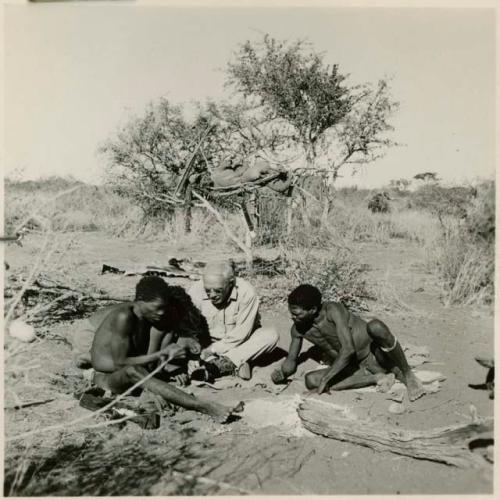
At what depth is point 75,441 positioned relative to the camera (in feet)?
11.2

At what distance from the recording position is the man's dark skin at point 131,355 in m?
3.61

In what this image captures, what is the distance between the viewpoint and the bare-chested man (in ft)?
11.8

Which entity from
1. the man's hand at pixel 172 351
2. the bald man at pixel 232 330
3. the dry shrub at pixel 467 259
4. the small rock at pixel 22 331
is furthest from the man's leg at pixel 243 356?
the dry shrub at pixel 467 259

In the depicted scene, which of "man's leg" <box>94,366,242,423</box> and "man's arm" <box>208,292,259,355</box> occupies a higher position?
"man's arm" <box>208,292,259,355</box>

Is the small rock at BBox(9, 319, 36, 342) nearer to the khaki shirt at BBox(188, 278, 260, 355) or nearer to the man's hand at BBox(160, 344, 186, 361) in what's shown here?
the man's hand at BBox(160, 344, 186, 361)

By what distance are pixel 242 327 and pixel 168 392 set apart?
0.94 m

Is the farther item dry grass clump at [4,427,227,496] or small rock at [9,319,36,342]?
small rock at [9,319,36,342]

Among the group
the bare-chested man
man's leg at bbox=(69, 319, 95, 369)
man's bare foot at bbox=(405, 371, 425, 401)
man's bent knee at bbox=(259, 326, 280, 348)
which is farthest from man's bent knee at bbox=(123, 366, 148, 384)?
man's bare foot at bbox=(405, 371, 425, 401)

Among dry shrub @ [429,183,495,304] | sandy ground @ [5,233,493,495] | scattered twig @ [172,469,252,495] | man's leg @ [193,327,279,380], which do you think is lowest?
scattered twig @ [172,469,252,495]

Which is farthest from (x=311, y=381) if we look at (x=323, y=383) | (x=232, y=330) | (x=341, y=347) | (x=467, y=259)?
(x=467, y=259)

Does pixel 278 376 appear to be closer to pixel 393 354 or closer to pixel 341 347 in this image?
pixel 341 347

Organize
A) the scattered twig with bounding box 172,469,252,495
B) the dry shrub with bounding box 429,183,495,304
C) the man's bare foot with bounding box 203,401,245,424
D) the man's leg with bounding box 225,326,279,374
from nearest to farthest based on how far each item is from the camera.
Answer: the scattered twig with bounding box 172,469,252,495 → the man's bare foot with bounding box 203,401,245,424 → the man's leg with bounding box 225,326,279,374 → the dry shrub with bounding box 429,183,495,304

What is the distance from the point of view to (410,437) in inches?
126

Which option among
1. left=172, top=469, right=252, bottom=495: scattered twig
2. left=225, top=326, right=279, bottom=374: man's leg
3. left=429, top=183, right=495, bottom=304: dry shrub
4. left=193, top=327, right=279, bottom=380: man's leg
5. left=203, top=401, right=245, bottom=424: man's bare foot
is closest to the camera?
left=172, top=469, right=252, bottom=495: scattered twig
